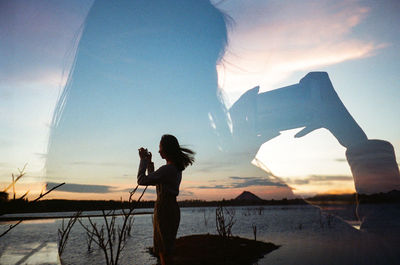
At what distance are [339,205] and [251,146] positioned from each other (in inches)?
56.5

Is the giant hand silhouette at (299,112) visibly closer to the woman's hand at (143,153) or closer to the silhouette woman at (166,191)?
the silhouette woman at (166,191)

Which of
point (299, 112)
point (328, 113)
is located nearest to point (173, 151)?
point (299, 112)

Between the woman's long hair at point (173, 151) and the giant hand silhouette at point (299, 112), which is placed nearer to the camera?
the woman's long hair at point (173, 151)

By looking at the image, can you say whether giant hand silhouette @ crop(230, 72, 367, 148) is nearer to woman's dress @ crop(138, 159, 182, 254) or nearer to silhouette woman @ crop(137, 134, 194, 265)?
silhouette woman @ crop(137, 134, 194, 265)

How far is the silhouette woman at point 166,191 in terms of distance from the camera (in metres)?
2.45

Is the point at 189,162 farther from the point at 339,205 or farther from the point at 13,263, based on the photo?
the point at 339,205

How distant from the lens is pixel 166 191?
8.39ft

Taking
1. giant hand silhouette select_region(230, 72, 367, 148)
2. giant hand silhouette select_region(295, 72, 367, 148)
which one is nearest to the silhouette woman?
giant hand silhouette select_region(230, 72, 367, 148)

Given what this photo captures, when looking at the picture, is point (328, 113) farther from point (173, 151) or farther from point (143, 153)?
point (143, 153)

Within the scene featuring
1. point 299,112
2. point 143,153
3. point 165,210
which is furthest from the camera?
point 299,112

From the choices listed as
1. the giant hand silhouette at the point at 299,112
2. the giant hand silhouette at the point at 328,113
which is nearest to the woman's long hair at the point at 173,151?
the giant hand silhouette at the point at 299,112

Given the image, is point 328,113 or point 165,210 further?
point 328,113

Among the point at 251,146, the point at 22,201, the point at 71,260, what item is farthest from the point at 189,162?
the point at 71,260

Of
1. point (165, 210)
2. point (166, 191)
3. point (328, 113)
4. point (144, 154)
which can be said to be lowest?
point (165, 210)
